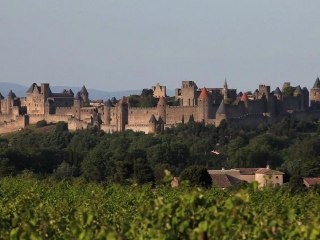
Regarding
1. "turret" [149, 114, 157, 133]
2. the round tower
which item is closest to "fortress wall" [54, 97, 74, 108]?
"turret" [149, 114, 157, 133]

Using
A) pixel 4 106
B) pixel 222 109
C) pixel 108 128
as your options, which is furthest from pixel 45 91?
pixel 222 109

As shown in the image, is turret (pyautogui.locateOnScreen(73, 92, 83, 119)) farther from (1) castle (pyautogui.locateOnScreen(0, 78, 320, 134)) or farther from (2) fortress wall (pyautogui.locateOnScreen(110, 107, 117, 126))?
(2) fortress wall (pyautogui.locateOnScreen(110, 107, 117, 126))

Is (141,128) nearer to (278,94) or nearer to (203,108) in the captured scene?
(203,108)

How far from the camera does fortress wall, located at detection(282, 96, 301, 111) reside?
8406cm

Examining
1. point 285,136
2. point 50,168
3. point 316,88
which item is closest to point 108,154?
point 50,168

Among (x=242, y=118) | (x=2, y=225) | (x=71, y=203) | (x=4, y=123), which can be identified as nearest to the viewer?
(x=2, y=225)

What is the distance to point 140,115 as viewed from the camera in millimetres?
80812

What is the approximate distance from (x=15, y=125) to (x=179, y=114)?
50.6 feet

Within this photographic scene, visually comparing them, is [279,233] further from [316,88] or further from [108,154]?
[316,88]

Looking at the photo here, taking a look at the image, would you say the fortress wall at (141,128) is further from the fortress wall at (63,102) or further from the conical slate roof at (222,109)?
the fortress wall at (63,102)

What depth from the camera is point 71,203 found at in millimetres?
20203

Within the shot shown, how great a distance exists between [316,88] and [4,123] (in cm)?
2492

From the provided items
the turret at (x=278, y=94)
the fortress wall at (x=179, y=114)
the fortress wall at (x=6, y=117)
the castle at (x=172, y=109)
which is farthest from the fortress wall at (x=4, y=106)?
the turret at (x=278, y=94)

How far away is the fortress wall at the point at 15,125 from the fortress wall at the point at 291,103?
1932 centimetres
